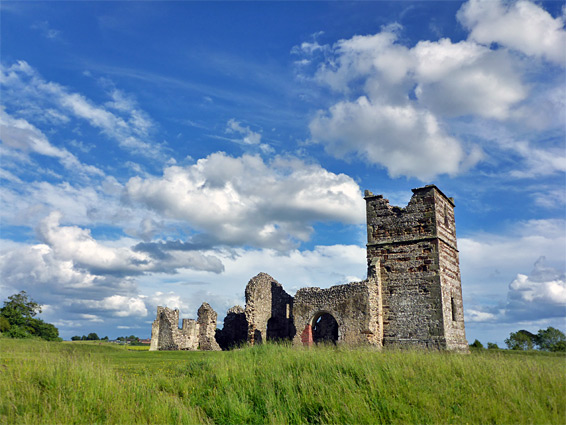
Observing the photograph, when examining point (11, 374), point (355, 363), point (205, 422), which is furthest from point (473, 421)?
point (11, 374)

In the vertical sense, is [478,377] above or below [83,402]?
above

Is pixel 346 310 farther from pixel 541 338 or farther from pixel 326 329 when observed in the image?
pixel 541 338

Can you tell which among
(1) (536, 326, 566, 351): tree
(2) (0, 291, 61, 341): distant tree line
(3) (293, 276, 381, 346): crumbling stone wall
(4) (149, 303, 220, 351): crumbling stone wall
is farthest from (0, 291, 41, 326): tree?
(1) (536, 326, 566, 351): tree

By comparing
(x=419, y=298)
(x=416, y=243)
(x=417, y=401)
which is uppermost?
(x=416, y=243)

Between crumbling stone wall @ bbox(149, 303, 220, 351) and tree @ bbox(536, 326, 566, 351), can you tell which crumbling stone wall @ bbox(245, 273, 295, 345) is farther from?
tree @ bbox(536, 326, 566, 351)

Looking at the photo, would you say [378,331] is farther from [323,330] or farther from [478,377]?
[478,377]

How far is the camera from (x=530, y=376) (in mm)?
9039

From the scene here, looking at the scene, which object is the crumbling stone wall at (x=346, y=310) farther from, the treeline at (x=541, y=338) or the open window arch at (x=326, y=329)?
the treeline at (x=541, y=338)

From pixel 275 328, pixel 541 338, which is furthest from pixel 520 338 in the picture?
pixel 275 328

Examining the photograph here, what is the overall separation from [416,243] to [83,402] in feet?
47.7

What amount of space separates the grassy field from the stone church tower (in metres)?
7.26

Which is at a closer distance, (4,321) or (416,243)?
(416,243)

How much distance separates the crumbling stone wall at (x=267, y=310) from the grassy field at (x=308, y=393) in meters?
16.2

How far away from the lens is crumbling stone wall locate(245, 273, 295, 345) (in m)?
27.7
